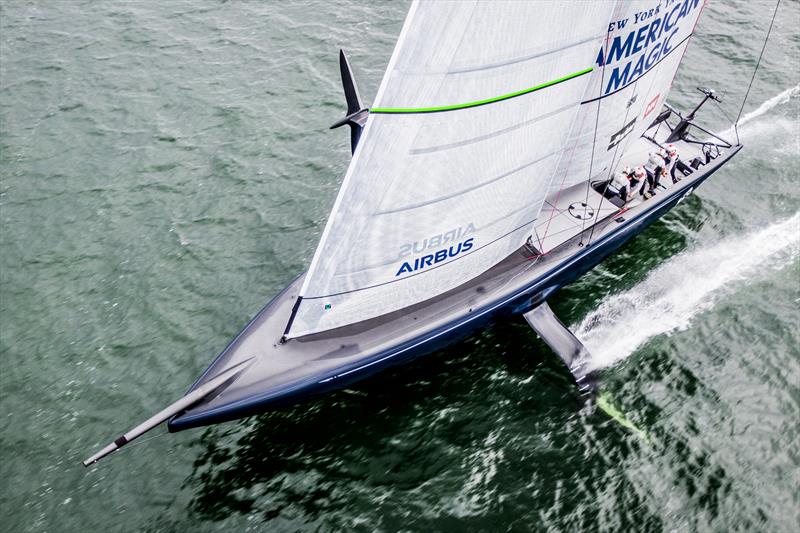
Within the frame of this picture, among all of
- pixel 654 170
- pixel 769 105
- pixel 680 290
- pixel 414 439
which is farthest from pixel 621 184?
pixel 769 105

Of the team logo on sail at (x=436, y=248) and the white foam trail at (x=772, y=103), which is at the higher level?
the white foam trail at (x=772, y=103)

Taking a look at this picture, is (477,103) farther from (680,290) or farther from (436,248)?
(680,290)

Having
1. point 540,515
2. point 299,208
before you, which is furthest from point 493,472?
point 299,208

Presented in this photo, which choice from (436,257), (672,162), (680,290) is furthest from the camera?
(672,162)

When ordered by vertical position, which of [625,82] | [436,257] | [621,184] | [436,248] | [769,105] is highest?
[625,82]

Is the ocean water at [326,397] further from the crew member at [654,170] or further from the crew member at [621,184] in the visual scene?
the crew member at [621,184]

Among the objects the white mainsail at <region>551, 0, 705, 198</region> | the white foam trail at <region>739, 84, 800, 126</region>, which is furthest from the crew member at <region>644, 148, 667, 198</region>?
the white foam trail at <region>739, 84, 800, 126</region>

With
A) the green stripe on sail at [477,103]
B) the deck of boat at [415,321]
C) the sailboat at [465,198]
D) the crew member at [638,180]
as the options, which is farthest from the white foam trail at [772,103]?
the green stripe on sail at [477,103]
